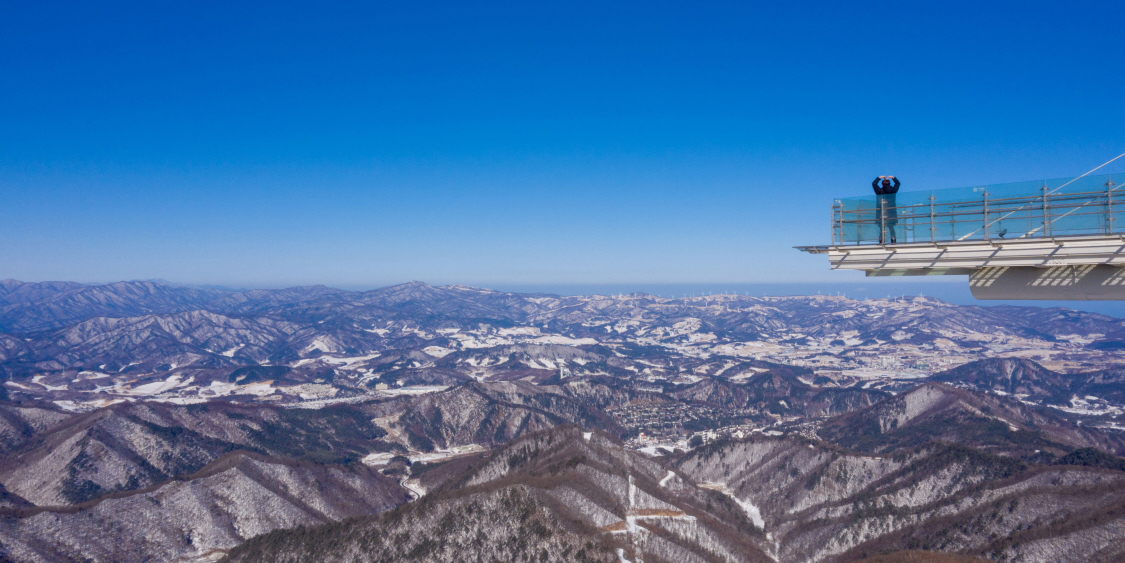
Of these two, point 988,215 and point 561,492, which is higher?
point 988,215

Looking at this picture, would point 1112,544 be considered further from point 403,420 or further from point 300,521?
point 403,420

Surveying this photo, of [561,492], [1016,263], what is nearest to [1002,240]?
[1016,263]

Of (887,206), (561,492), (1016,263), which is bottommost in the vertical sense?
(561,492)

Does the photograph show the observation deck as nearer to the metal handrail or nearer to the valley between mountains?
the metal handrail

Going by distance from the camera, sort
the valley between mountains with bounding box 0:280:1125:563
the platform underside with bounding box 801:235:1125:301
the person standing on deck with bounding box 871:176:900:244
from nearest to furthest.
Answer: the platform underside with bounding box 801:235:1125:301 → the person standing on deck with bounding box 871:176:900:244 → the valley between mountains with bounding box 0:280:1125:563

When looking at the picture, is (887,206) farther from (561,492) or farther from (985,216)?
(561,492)

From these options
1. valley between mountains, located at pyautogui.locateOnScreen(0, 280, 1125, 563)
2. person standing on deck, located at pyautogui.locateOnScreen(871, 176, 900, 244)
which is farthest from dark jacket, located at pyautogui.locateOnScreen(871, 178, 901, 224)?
valley between mountains, located at pyautogui.locateOnScreen(0, 280, 1125, 563)
